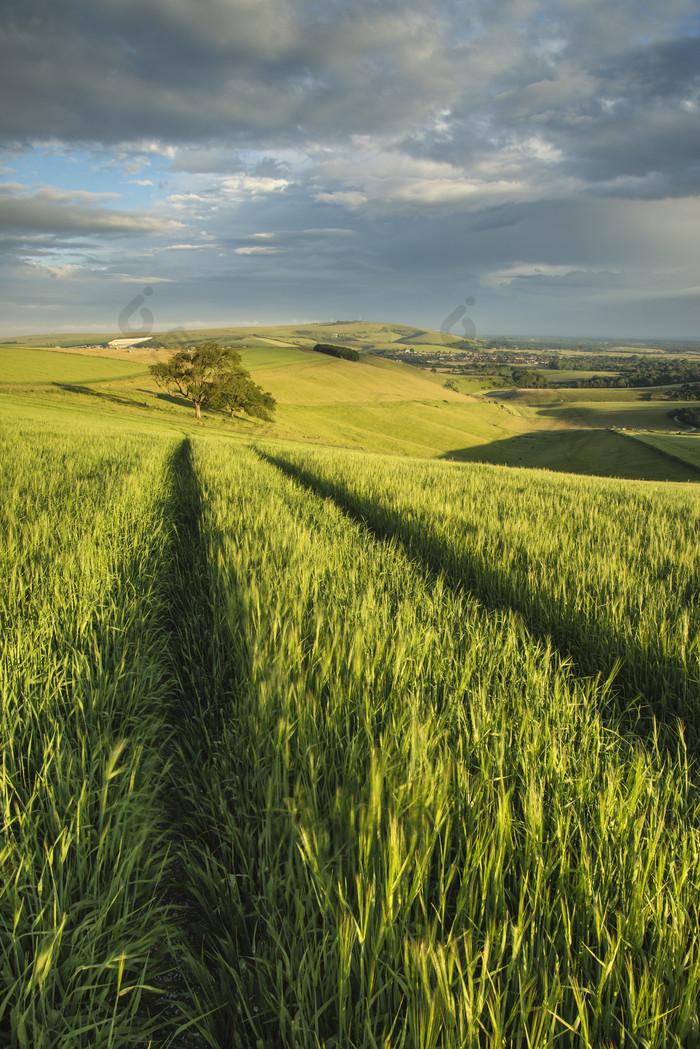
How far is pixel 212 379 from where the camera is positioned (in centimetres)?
5088

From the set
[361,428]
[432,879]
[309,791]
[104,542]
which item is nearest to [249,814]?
[309,791]

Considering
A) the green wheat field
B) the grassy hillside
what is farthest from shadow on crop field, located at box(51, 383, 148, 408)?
the green wheat field

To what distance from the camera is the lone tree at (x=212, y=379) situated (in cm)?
4950

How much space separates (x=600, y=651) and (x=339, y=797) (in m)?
2.72

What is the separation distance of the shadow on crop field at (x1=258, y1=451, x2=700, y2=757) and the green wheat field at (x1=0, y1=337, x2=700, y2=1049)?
0.08 ft

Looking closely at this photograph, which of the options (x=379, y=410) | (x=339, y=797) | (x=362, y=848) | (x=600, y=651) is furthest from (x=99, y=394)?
(x=362, y=848)

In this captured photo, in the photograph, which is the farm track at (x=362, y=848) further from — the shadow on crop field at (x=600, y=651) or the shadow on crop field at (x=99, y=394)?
the shadow on crop field at (x=99, y=394)

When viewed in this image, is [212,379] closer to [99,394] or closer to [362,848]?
[99,394]

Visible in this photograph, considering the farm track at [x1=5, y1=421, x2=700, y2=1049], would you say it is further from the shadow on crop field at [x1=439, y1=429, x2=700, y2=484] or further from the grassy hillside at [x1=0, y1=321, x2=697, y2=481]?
the grassy hillside at [x1=0, y1=321, x2=697, y2=481]

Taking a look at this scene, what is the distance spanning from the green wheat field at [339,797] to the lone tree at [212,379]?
47.7m

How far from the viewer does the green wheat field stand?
1.14 m

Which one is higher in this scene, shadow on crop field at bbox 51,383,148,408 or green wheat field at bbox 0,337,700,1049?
shadow on crop field at bbox 51,383,148,408

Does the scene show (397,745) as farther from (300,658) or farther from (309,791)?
(300,658)

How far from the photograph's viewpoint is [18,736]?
80.4 inches
